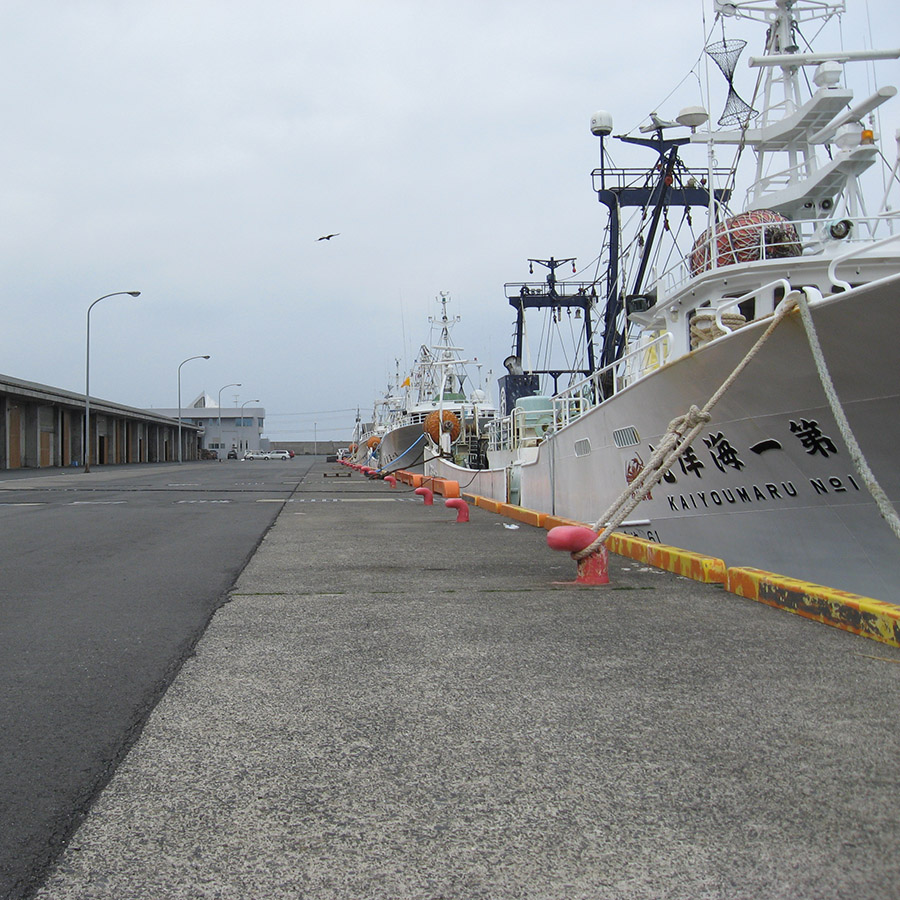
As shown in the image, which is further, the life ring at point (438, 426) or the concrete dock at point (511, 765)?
the life ring at point (438, 426)

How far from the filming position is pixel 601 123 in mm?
19203

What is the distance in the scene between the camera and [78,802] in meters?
2.56

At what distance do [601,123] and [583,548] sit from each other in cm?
1531

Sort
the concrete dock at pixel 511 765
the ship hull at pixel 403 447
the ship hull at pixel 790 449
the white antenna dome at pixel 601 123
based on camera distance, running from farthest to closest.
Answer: the ship hull at pixel 403 447, the white antenna dome at pixel 601 123, the ship hull at pixel 790 449, the concrete dock at pixel 511 765

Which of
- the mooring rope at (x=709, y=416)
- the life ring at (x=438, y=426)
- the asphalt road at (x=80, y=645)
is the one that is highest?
the life ring at (x=438, y=426)

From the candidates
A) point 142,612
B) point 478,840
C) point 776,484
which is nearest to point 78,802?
point 478,840

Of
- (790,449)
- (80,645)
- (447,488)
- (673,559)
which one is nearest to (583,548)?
(673,559)

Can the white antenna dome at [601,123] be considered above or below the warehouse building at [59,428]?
above

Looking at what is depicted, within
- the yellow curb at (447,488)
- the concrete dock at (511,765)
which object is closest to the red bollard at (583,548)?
the concrete dock at (511,765)

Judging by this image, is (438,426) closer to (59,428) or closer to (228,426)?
(59,428)

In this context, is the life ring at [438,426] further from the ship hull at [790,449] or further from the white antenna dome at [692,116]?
the ship hull at [790,449]

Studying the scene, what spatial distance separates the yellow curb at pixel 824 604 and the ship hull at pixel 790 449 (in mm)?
1143

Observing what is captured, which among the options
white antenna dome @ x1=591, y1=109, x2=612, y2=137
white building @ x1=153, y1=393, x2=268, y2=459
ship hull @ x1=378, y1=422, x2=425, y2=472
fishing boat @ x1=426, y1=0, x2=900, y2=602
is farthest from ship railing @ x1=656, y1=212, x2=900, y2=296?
white building @ x1=153, y1=393, x2=268, y2=459

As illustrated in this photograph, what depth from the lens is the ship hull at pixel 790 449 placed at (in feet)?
18.8
